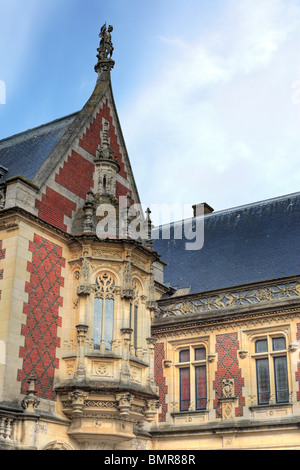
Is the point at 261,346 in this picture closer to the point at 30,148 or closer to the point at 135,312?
the point at 135,312

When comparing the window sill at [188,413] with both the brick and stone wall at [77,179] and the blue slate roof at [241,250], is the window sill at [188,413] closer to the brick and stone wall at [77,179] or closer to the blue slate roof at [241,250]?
the blue slate roof at [241,250]

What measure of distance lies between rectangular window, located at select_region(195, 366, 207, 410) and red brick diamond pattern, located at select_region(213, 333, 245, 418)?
528 mm

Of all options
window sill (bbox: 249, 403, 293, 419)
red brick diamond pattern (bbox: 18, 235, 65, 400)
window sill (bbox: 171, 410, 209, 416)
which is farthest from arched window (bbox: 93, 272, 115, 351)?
window sill (bbox: 249, 403, 293, 419)

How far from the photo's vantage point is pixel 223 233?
26.4m

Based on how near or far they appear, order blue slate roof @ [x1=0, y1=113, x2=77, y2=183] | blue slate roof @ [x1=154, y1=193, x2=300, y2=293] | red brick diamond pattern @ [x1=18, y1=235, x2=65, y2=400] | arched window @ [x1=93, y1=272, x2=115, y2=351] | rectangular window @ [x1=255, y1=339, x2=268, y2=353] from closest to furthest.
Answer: red brick diamond pattern @ [x1=18, y1=235, x2=65, y2=400]
arched window @ [x1=93, y1=272, x2=115, y2=351]
blue slate roof @ [x1=0, y1=113, x2=77, y2=183]
rectangular window @ [x1=255, y1=339, x2=268, y2=353]
blue slate roof @ [x1=154, y1=193, x2=300, y2=293]

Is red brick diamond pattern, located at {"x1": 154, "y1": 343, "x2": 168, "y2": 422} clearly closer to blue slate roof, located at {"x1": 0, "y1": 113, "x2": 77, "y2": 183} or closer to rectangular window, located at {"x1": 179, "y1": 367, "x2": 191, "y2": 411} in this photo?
rectangular window, located at {"x1": 179, "y1": 367, "x2": 191, "y2": 411}

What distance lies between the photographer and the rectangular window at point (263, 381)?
20.3 m

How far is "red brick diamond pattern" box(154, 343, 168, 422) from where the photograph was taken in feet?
71.4

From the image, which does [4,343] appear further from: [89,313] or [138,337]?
[138,337]

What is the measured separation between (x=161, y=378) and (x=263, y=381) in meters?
Answer: 3.74
